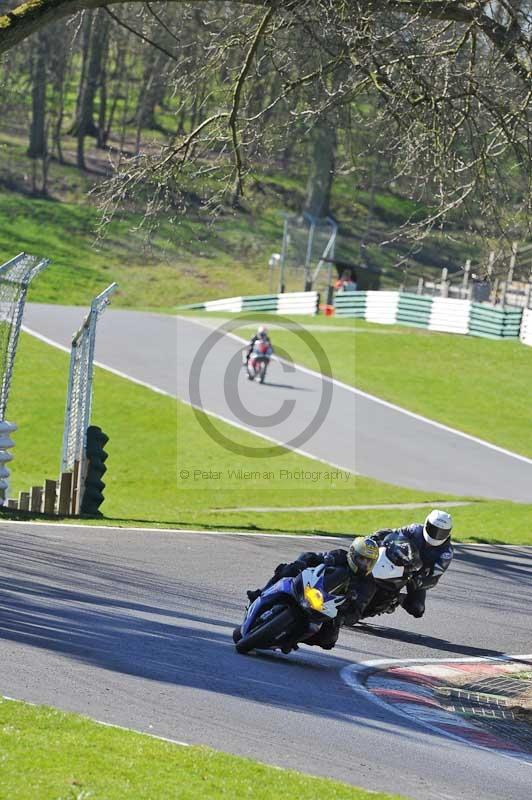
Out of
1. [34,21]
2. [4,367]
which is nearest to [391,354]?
[4,367]

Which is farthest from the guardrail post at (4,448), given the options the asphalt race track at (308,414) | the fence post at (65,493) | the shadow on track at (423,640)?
the asphalt race track at (308,414)

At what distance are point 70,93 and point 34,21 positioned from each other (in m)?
66.0

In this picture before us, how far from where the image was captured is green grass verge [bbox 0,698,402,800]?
19.9 feet

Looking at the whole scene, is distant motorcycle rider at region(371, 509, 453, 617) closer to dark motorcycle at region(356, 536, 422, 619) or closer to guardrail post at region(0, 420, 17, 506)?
dark motorcycle at region(356, 536, 422, 619)

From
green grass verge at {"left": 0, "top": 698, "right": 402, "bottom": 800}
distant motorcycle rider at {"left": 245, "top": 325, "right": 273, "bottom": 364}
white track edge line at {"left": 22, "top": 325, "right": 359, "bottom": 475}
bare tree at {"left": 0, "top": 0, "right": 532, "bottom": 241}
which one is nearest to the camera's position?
green grass verge at {"left": 0, "top": 698, "right": 402, "bottom": 800}

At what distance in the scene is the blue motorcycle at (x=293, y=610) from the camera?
991 cm

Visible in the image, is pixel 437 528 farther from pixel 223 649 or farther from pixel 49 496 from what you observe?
pixel 49 496

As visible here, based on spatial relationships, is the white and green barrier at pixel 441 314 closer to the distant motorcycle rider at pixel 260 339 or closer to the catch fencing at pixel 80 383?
the distant motorcycle rider at pixel 260 339

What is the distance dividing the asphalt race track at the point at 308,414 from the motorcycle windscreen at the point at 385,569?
41.7 ft

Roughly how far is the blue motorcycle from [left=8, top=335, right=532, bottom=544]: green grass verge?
6937 millimetres

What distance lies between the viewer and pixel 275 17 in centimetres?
1678

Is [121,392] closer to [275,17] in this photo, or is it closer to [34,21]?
[275,17]

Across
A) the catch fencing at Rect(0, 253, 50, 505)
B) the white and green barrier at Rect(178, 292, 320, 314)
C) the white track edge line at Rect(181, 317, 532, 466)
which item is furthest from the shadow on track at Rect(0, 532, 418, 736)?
the white and green barrier at Rect(178, 292, 320, 314)

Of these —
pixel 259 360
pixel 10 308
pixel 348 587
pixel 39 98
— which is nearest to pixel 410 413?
pixel 259 360
